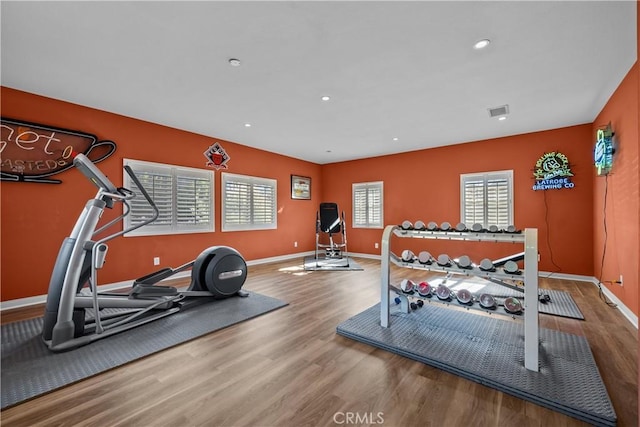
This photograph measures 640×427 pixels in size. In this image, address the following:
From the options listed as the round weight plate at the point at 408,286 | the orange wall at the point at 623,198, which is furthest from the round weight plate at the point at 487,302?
the orange wall at the point at 623,198

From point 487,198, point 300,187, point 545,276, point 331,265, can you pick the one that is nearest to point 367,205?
point 300,187

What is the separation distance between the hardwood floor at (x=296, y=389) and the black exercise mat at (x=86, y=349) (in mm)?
98

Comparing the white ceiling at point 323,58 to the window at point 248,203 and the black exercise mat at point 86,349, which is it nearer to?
the window at point 248,203

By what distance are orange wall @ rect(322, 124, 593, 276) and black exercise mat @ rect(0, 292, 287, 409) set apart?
4.17m

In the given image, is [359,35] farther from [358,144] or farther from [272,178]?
[272,178]

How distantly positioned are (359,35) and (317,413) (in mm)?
2759

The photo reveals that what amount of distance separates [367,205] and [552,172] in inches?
145

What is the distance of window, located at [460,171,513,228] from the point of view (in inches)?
199

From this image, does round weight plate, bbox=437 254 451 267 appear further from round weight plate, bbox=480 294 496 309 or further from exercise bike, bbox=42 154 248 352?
exercise bike, bbox=42 154 248 352

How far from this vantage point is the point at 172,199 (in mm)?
4625

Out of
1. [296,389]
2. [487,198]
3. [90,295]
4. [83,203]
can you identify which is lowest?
[296,389]

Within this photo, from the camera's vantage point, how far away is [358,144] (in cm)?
575

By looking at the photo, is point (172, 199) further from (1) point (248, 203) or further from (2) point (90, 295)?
(2) point (90, 295)

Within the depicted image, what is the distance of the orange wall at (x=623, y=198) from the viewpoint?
271 cm
